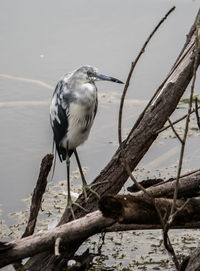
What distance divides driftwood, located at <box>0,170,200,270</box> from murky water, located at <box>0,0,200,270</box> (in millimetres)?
1365

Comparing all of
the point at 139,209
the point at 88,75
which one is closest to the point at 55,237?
the point at 139,209

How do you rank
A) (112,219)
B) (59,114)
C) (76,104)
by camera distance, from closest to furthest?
(112,219) → (76,104) → (59,114)

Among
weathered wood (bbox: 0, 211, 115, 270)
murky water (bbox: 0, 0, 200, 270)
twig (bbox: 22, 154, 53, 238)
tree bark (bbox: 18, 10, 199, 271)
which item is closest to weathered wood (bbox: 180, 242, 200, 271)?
weathered wood (bbox: 0, 211, 115, 270)

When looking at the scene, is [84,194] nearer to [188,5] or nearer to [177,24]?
[177,24]

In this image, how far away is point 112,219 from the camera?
96.2 inches

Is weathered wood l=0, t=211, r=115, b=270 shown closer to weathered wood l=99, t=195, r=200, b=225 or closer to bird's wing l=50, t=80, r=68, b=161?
weathered wood l=99, t=195, r=200, b=225

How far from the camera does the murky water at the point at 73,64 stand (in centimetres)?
473

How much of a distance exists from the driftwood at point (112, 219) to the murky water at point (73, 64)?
53.7 inches

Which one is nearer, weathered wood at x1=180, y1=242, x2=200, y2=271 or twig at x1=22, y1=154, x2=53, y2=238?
weathered wood at x1=180, y1=242, x2=200, y2=271

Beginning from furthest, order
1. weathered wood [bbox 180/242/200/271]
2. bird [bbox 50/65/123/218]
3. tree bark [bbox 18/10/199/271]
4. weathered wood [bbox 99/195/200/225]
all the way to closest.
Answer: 1. bird [bbox 50/65/123/218]
2. tree bark [bbox 18/10/199/271]
3. weathered wood [bbox 180/242/200/271]
4. weathered wood [bbox 99/195/200/225]

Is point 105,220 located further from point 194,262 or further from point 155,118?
point 155,118

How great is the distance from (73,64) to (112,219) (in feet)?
11.8

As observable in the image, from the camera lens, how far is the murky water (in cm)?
473

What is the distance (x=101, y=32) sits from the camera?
6539mm
